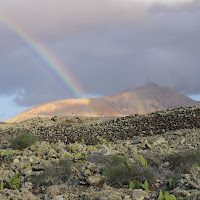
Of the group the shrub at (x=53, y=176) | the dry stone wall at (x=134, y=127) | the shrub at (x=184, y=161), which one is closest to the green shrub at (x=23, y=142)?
the shrub at (x=53, y=176)

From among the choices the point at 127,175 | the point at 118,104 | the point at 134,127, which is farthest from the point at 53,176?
A: the point at 118,104

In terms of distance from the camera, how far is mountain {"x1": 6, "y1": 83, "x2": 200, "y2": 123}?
59.6 meters

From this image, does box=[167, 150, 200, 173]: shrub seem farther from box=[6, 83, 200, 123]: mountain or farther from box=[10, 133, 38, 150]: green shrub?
box=[6, 83, 200, 123]: mountain

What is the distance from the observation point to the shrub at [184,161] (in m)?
7.86

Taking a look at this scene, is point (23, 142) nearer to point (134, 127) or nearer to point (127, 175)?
point (127, 175)

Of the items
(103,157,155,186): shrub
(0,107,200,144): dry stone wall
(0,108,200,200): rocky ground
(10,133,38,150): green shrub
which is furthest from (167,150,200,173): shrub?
(0,107,200,144): dry stone wall

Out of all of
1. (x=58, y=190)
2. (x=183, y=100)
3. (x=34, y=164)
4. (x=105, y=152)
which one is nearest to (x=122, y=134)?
(x=105, y=152)

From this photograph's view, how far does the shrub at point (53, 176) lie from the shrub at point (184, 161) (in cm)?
277

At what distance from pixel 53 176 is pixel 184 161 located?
350 centimetres

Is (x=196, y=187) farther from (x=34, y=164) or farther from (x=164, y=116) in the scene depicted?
(x=164, y=116)

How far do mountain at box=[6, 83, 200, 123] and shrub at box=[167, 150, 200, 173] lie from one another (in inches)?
1824

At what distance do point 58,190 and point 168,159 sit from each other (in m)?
3.92

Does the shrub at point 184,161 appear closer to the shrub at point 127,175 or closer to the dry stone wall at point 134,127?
the shrub at point 127,175

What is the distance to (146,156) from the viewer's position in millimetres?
9125
